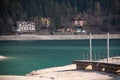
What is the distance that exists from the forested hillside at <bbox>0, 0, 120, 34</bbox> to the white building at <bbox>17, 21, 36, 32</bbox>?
2690 mm

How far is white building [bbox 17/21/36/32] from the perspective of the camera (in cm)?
17212

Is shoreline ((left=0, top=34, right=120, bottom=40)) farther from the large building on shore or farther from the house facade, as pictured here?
the house facade

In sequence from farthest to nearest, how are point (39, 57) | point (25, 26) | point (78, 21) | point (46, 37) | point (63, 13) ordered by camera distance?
1. point (63, 13)
2. point (78, 21)
3. point (25, 26)
4. point (46, 37)
5. point (39, 57)

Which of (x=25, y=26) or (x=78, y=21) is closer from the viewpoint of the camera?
(x=25, y=26)

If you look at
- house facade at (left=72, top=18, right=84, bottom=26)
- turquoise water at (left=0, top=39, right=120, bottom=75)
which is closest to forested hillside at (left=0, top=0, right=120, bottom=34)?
house facade at (left=72, top=18, right=84, bottom=26)

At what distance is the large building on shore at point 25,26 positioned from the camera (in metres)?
172

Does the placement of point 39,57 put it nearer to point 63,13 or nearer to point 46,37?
point 46,37

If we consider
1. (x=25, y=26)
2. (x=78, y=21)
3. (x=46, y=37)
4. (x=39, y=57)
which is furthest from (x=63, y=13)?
(x=39, y=57)

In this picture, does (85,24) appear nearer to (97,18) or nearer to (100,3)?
(97,18)

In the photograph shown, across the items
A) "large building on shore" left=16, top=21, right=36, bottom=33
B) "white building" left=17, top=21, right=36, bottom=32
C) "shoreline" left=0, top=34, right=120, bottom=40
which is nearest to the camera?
"shoreline" left=0, top=34, right=120, bottom=40

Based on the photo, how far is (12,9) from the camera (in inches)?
7505

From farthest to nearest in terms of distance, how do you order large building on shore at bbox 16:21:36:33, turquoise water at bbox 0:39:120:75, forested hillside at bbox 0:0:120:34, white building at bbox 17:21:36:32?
1. forested hillside at bbox 0:0:120:34
2. white building at bbox 17:21:36:32
3. large building on shore at bbox 16:21:36:33
4. turquoise water at bbox 0:39:120:75

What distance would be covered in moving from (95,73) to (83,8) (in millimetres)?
175598

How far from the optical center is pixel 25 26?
175125mm
